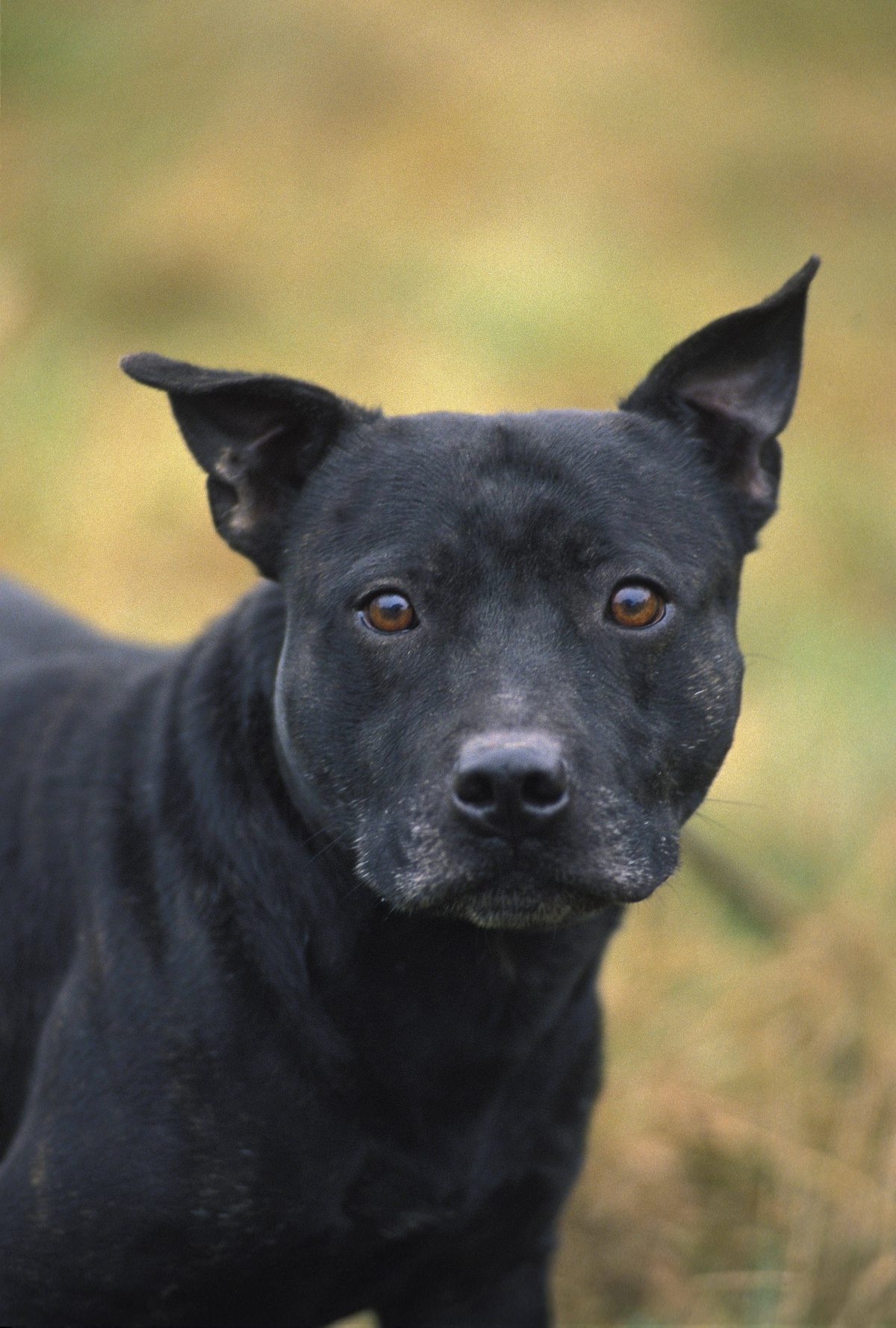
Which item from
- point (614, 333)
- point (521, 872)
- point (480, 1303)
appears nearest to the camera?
point (521, 872)

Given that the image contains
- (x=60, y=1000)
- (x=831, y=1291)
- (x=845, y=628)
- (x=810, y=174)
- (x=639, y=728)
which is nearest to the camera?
(x=639, y=728)

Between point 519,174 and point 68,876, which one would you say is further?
point 519,174

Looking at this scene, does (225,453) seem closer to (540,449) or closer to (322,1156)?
(540,449)

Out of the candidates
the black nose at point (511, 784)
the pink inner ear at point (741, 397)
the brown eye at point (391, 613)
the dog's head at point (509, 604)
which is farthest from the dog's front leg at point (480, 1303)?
the pink inner ear at point (741, 397)

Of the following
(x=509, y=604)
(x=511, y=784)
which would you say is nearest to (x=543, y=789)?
(x=511, y=784)

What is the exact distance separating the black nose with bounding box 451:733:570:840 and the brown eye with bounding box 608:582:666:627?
1.26 ft

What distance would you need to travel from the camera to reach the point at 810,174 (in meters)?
14.7

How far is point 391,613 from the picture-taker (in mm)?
3000

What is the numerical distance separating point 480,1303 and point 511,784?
1.55m

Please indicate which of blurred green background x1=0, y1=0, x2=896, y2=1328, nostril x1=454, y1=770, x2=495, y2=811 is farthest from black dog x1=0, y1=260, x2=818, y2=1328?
blurred green background x1=0, y1=0, x2=896, y2=1328

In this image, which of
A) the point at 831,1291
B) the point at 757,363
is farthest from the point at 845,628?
the point at 757,363

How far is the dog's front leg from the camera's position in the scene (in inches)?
139

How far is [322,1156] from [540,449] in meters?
1.34

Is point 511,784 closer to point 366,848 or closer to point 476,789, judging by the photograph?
point 476,789
